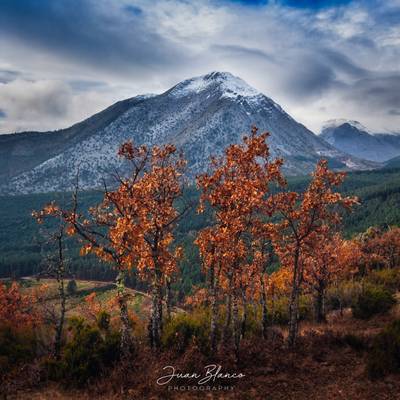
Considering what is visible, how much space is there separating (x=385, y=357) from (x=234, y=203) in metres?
10.0

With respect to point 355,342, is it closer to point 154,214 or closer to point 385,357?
point 385,357

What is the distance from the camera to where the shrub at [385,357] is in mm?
16266

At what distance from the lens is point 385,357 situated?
54.3 ft

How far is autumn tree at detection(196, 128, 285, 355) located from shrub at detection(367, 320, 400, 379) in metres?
6.43

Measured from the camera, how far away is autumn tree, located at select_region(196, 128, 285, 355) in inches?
723

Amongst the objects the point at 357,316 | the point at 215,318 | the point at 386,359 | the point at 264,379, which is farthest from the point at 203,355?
the point at 357,316

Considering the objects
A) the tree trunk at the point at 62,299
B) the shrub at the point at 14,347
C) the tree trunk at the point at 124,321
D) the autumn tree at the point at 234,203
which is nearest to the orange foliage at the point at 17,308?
the shrub at the point at 14,347

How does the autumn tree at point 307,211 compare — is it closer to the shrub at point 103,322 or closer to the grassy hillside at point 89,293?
the shrub at point 103,322

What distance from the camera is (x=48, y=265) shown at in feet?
81.4

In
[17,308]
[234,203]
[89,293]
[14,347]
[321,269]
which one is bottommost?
[89,293]

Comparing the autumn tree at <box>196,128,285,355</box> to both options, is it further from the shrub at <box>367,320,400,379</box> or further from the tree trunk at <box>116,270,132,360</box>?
the shrub at <box>367,320,400,379</box>

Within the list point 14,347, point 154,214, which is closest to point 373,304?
point 154,214

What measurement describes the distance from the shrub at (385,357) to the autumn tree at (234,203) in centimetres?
643

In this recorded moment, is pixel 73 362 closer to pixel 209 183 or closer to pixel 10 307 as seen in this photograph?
pixel 209 183
